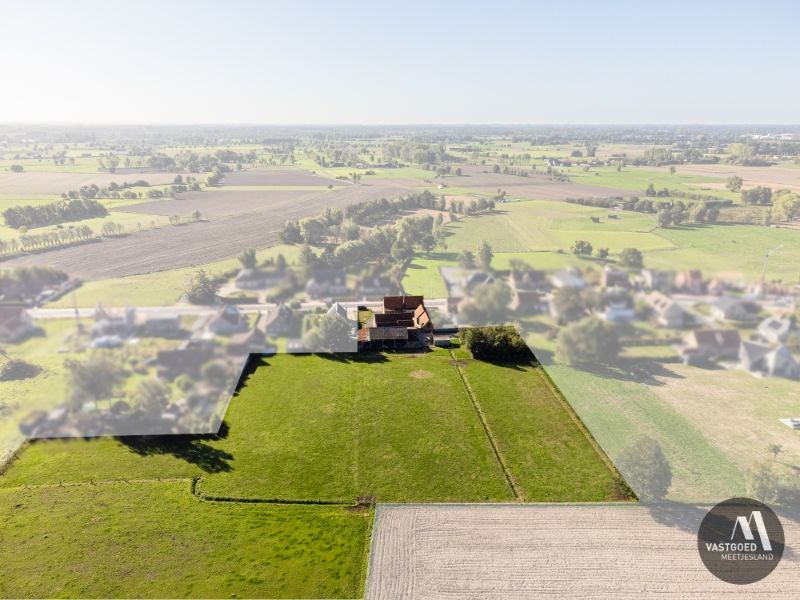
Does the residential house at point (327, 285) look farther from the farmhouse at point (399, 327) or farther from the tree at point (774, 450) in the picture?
the tree at point (774, 450)

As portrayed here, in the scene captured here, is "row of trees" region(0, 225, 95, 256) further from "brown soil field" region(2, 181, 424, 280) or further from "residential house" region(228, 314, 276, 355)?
"residential house" region(228, 314, 276, 355)

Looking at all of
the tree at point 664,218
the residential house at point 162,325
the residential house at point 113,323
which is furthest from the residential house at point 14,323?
the tree at point 664,218

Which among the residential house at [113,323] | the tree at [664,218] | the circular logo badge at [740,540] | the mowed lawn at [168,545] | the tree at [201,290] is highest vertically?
the tree at [664,218]

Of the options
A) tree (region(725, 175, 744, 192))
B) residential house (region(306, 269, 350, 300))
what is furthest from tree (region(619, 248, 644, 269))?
tree (region(725, 175, 744, 192))

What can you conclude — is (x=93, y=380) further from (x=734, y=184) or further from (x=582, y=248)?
(x=734, y=184)

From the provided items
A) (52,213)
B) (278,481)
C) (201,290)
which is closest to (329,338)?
(201,290)
